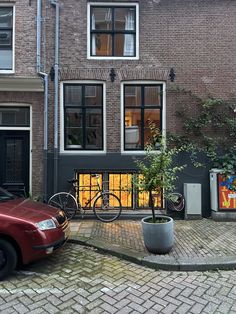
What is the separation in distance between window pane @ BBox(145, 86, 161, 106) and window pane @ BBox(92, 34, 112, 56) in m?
1.59

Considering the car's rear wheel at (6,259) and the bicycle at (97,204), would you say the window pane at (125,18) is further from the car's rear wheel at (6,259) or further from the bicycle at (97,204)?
the car's rear wheel at (6,259)

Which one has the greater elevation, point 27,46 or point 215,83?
point 27,46

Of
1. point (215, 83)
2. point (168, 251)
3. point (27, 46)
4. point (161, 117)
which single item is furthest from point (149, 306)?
point (27, 46)

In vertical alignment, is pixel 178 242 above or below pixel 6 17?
below

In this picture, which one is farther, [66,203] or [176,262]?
[66,203]

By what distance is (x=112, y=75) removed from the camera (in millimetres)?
9758

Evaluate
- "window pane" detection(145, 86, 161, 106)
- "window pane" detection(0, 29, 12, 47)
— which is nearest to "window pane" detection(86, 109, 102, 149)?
"window pane" detection(145, 86, 161, 106)

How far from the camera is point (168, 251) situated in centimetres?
619

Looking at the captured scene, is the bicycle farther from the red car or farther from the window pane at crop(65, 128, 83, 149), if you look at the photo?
the red car

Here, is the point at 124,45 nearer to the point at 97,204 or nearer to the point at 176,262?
the point at 97,204

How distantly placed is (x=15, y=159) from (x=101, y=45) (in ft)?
13.9

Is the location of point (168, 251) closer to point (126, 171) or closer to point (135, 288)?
point (135, 288)

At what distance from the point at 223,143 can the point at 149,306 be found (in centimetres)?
658

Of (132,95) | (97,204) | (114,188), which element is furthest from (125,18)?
(97,204)
